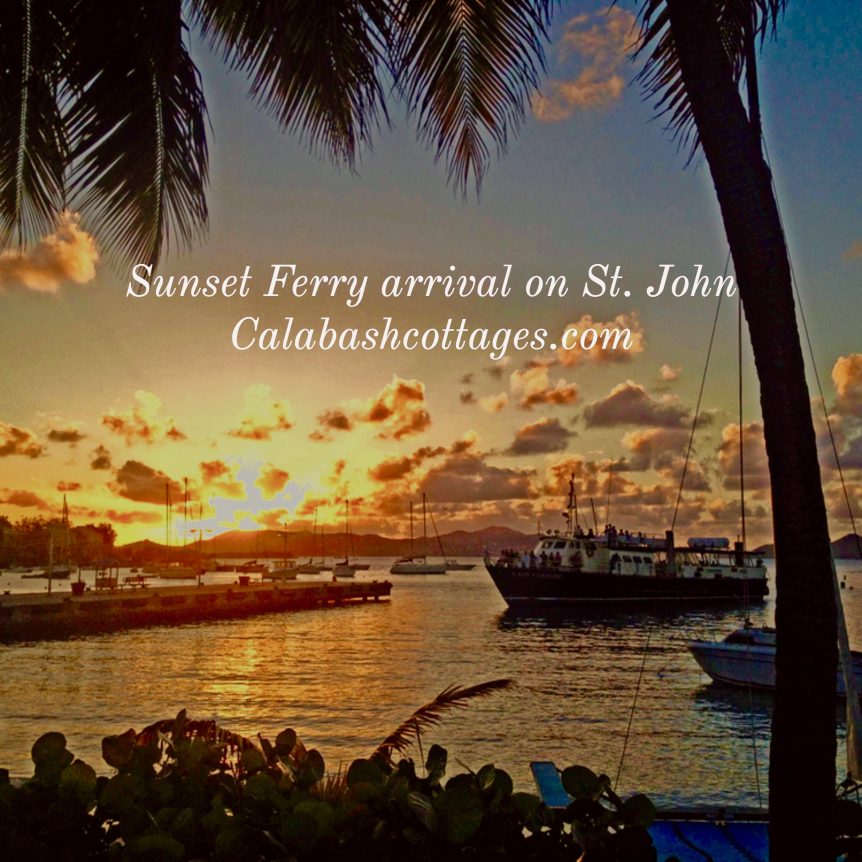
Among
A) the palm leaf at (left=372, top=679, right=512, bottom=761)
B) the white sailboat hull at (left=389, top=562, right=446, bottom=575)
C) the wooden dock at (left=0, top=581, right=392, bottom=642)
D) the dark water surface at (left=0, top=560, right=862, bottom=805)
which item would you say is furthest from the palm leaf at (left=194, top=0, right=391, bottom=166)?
the white sailboat hull at (left=389, top=562, right=446, bottom=575)

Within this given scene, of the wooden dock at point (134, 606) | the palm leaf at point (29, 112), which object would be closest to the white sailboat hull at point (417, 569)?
the wooden dock at point (134, 606)

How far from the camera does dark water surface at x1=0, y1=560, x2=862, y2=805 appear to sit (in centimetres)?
2300

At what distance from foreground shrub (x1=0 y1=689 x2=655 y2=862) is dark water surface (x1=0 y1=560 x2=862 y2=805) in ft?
33.1

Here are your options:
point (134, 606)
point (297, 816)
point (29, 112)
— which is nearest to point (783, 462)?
point (297, 816)

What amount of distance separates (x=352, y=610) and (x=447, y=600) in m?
23.9

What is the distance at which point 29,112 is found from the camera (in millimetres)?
6215

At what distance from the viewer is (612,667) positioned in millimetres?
42531

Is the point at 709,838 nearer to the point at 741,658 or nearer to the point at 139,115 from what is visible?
the point at 139,115

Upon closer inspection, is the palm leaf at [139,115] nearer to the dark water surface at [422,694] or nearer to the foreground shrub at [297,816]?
the foreground shrub at [297,816]

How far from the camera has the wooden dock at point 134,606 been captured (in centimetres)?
5281

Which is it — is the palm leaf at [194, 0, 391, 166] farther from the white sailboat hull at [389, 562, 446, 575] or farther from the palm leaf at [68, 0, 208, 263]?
the white sailboat hull at [389, 562, 446, 575]

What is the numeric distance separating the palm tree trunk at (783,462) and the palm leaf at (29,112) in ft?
13.8

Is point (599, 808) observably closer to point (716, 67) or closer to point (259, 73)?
point (716, 67)

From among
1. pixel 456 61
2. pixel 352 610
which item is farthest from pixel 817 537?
pixel 352 610
